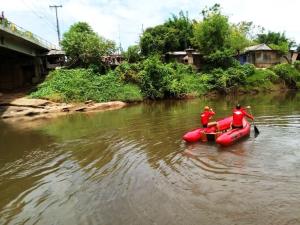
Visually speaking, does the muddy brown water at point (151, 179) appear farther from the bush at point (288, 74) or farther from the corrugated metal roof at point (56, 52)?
the bush at point (288, 74)

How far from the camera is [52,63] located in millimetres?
48188

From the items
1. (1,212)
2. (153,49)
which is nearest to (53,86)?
(153,49)

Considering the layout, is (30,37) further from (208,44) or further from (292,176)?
(292,176)

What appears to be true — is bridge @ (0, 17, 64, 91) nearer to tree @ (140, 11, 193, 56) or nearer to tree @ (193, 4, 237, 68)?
tree @ (140, 11, 193, 56)

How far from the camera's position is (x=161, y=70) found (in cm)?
4022

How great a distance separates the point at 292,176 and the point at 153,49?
128 feet

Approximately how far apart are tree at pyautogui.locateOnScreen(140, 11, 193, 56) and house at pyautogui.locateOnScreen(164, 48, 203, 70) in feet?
3.70

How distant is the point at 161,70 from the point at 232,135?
26249 millimetres

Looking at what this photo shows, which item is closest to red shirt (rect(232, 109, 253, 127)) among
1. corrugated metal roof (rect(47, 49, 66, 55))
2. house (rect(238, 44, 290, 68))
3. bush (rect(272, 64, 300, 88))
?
corrugated metal roof (rect(47, 49, 66, 55))

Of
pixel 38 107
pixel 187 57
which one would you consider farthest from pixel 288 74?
pixel 38 107

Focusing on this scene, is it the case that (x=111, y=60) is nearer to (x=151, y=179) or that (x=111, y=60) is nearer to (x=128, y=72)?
(x=128, y=72)

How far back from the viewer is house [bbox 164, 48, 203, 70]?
49469 mm

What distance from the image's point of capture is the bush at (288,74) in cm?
4747

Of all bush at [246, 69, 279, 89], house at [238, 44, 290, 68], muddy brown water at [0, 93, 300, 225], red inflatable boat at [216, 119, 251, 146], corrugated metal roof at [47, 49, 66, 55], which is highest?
corrugated metal roof at [47, 49, 66, 55]
